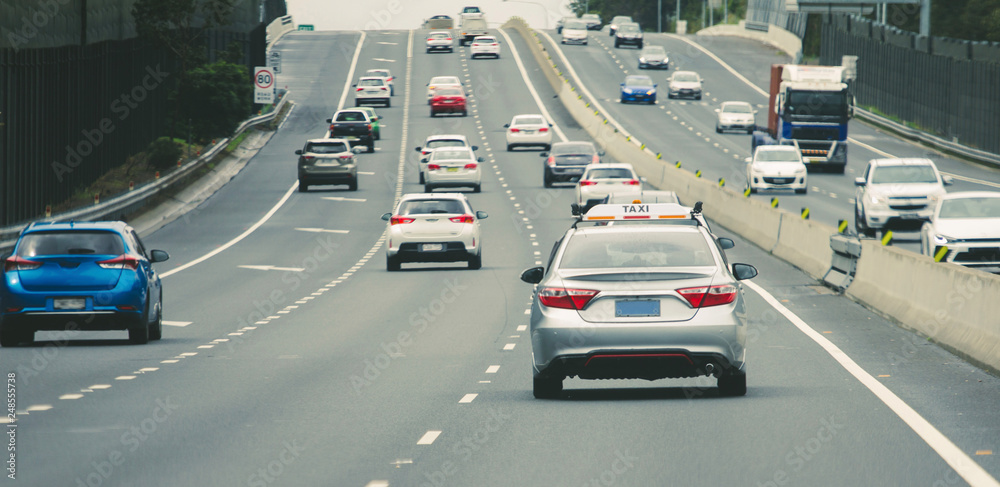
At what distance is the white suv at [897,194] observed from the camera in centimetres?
3294

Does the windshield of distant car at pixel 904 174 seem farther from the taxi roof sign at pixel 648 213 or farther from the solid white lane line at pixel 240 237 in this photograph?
the taxi roof sign at pixel 648 213

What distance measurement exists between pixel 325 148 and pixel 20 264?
30.8 metres

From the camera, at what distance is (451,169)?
46031 mm

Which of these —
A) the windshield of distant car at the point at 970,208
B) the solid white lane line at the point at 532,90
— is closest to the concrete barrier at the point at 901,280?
the windshield of distant car at the point at 970,208

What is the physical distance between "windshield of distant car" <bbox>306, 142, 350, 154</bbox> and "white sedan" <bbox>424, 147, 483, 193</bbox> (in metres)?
3.17

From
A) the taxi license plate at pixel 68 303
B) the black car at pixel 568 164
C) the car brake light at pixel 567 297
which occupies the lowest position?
the black car at pixel 568 164

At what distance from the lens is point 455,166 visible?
46.1 meters

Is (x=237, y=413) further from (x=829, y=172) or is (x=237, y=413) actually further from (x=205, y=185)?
(x=829, y=172)

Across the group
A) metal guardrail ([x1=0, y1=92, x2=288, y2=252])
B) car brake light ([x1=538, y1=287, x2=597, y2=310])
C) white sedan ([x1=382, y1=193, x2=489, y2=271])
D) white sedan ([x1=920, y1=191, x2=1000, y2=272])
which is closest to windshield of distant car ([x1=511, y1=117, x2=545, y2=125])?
metal guardrail ([x1=0, y1=92, x2=288, y2=252])

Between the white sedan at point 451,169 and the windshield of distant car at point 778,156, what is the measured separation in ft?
28.4

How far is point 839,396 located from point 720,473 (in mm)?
3794

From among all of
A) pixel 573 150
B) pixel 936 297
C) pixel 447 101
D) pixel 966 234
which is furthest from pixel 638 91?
pixel 936 297

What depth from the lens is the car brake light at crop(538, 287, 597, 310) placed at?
38.3ft

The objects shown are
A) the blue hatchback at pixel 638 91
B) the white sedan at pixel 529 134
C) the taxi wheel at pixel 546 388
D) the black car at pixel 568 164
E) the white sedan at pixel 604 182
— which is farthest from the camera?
the blue hatchback at pixel 638 91
